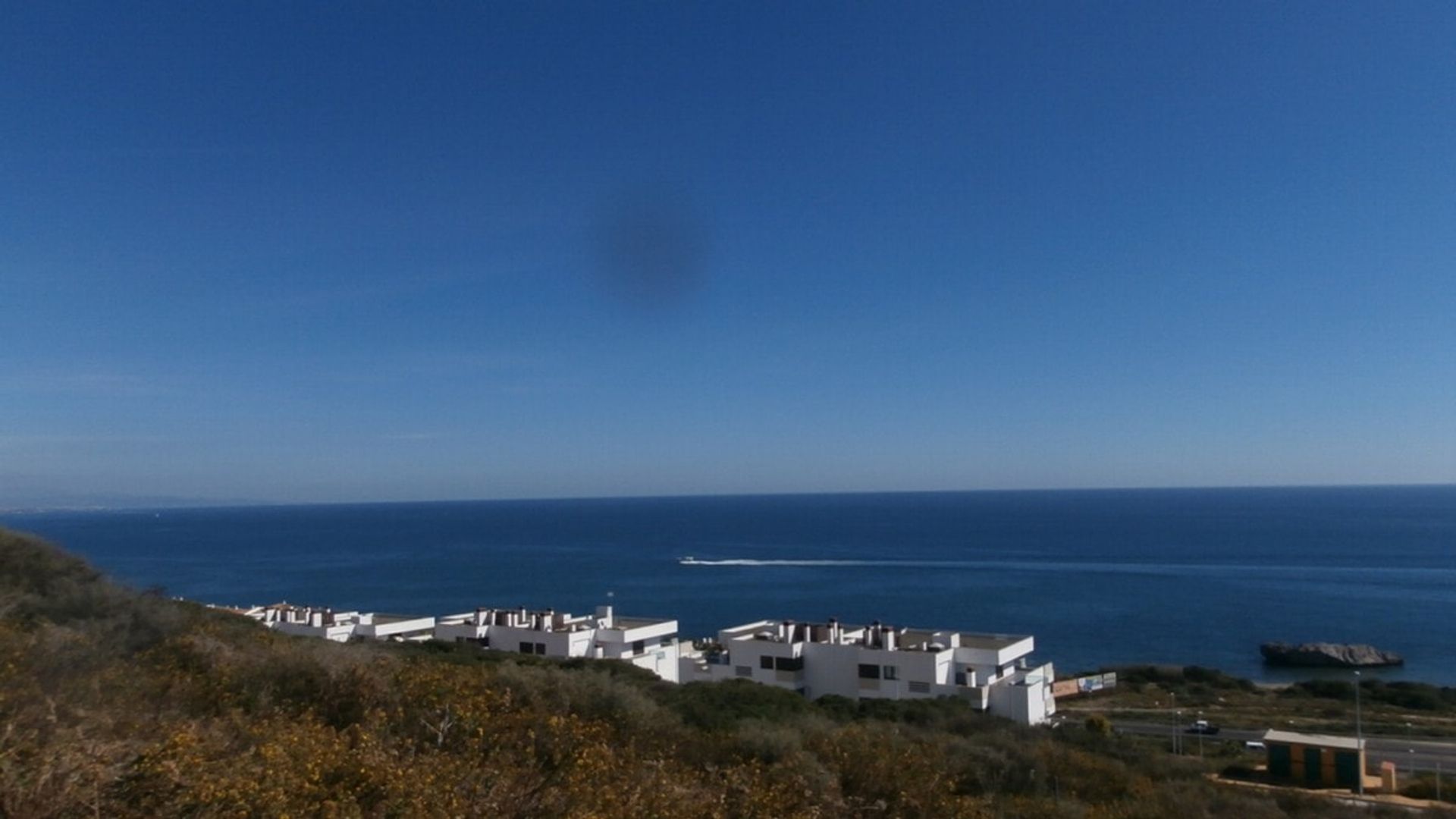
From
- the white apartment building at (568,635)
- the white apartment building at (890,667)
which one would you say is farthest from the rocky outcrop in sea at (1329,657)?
the white apartment building at (568,635)

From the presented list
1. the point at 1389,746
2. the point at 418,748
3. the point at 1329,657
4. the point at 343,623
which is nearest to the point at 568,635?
the point at 343,623

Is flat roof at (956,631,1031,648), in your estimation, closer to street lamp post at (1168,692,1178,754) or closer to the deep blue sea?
street lamp post at (1168,692,1178,754)

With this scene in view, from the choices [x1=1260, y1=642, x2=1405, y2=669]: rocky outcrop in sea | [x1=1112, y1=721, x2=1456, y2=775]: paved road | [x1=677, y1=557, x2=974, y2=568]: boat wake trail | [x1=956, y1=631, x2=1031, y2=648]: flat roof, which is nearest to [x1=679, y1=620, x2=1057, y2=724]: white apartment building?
[x1=956, y1=631, x2=1031, y2=648]: flat roof

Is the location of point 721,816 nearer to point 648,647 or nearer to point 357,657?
point 357,657

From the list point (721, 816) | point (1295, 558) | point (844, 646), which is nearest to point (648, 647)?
point (844, 646)

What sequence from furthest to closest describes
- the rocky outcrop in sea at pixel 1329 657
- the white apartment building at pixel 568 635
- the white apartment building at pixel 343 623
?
the rocky outcrop in sea at pixel 1329 657, the white apartment building at pixel 343 623, the white apartment building at pixel 568 635

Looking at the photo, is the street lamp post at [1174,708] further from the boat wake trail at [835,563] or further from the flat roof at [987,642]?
the boat wake trail at [835,563]

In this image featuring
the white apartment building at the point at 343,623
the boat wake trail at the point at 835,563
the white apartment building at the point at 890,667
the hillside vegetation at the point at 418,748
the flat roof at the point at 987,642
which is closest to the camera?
the hillside vegetation at the point at 418,748
